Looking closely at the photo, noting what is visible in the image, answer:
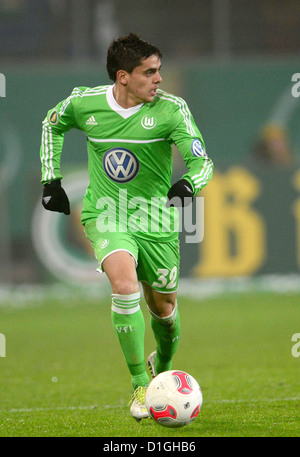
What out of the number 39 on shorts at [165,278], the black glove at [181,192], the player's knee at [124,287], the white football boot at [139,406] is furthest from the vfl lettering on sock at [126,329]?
the black glove at [181,192]

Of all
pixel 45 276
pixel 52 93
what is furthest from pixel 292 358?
pixel 52 93

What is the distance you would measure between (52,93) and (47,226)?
8.00 ft

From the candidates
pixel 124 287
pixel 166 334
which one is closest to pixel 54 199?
pixel 124 287

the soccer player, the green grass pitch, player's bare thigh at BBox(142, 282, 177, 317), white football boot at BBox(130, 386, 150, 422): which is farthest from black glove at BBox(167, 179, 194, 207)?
the green grass pitch

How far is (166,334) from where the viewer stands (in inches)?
264

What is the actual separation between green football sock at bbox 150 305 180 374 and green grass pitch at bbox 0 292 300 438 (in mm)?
466

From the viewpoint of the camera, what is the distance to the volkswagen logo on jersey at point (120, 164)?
621 centimetres

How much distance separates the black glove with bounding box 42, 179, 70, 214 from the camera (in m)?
6.29

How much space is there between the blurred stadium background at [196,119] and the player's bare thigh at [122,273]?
8.43 m

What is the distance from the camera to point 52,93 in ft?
50.2

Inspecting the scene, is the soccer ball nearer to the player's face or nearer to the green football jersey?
the green football jersey

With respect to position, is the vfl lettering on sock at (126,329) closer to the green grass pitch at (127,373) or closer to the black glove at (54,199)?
the green grass pitch at (127,373)

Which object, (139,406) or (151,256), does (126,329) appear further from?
(151,256)

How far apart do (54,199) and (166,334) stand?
4.54 feet
